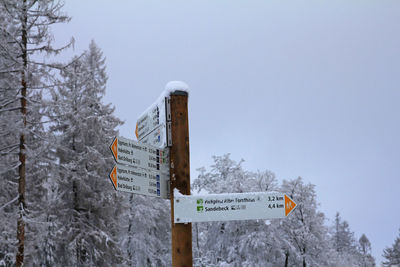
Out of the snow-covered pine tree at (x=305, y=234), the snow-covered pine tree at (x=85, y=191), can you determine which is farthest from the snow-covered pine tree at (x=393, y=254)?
the snow-covered pine tree at (x=85, y=191)

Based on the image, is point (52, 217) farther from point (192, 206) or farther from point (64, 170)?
point (192, 206)

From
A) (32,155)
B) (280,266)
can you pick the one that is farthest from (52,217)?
(280,266)

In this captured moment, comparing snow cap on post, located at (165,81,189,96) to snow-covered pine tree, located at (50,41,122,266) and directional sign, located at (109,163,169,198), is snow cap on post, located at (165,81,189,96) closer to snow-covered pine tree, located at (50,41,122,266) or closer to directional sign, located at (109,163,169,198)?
directional sign, located at (109,163,169,198)

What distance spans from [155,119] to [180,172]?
689mm

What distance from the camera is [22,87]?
1406 cm

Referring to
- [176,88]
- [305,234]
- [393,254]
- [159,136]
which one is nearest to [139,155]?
[159,136]

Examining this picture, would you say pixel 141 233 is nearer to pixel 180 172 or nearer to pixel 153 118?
pixel 153 118

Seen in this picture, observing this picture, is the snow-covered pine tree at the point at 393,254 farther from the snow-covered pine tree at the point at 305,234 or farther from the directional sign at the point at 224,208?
the directional sign at the point at 224,208

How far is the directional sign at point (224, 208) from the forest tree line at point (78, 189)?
8.10m

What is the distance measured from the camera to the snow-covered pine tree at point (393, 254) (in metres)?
71.8

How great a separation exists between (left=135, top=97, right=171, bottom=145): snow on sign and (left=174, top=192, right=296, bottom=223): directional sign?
2.23 feet

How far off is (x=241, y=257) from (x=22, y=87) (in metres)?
18.8

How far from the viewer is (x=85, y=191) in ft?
73.2

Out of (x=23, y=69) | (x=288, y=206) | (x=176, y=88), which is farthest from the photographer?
(x=23, y=69)
